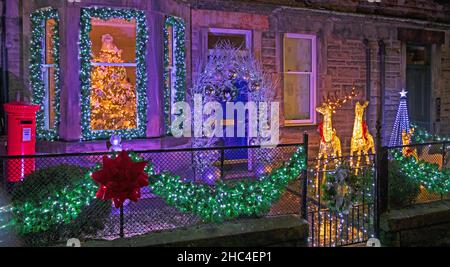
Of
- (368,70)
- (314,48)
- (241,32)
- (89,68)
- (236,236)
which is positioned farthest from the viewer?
(368,70)

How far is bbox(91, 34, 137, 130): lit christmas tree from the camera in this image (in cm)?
870

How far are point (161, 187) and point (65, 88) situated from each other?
347cm

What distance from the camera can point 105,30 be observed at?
10.3 metres

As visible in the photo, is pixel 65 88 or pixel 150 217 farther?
pixel 65 88

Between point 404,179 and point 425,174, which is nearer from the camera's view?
point 404,179

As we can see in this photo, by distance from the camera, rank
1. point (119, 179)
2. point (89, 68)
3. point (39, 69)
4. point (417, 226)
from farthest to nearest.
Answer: point (39, 69)
point (89, 68)
point (417, 226)
point (119, 179)

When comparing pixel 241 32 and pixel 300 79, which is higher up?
pixel 241 32

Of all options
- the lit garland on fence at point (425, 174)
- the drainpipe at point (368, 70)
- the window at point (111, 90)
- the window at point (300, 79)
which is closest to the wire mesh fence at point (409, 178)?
the lit garland on fence at point (425, 174)

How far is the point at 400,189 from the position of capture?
5.91 m

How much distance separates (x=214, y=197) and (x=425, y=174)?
3335 millimetres

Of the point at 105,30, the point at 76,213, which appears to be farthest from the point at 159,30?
the point at 76,213

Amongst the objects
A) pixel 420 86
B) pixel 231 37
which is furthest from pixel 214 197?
pixel 420 86

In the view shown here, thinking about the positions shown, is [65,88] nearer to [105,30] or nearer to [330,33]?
[105,30]

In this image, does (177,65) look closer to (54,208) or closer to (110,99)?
(110,99)
